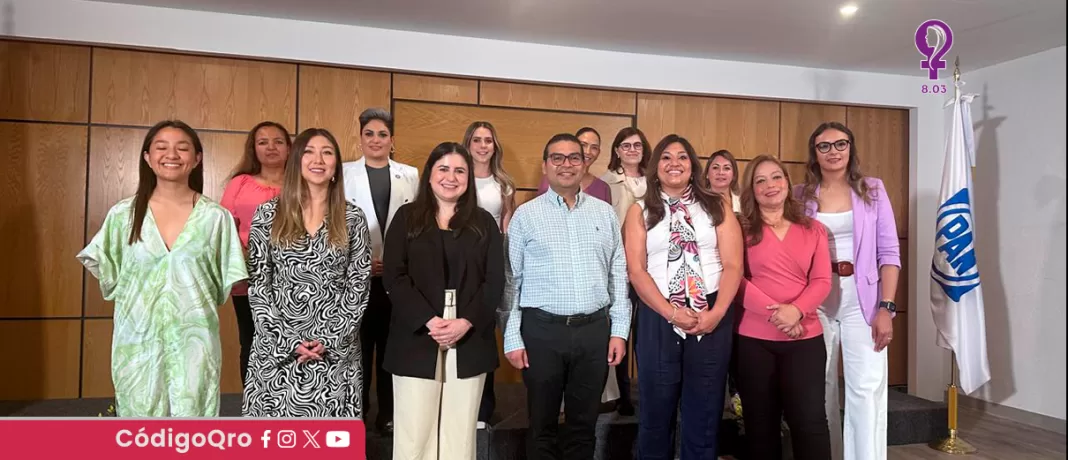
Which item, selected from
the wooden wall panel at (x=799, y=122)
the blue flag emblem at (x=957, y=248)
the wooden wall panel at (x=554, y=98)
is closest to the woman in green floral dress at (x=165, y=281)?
the wooden wall panel at (x=554, y=98)

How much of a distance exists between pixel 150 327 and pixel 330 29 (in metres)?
2.60

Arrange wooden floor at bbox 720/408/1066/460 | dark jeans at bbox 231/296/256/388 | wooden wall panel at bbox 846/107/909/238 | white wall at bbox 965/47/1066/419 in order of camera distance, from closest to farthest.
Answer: dark jeans at bbox 231/296/256/388, wooden floor at bbox 720/408/1066/460, white wall at bbox 965/47/1066/419, wooden wall panel at bbox 846/107/909/238

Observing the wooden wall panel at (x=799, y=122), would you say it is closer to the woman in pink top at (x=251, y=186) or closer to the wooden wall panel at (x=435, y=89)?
the wooden wall panel at (x=435, y=89)

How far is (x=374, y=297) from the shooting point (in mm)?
3094

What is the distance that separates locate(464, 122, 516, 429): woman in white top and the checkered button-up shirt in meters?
0.61

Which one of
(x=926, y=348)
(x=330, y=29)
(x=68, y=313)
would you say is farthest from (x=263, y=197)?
(x=926, y=348)

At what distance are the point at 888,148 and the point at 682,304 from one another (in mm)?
3860

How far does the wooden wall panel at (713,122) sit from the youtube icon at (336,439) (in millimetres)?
4053

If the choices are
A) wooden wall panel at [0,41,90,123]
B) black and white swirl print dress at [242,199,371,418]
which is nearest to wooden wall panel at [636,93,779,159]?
black and white swirl print dress at [242,199,371,418]

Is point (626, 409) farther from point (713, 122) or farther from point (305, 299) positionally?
point (713, 122)

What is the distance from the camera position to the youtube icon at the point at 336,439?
1210mm

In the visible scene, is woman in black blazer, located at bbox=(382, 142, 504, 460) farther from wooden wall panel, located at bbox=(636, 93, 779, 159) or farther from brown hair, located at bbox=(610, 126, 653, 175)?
→ wooden wall panel, located at bbox=(636, 93, 779, 159)

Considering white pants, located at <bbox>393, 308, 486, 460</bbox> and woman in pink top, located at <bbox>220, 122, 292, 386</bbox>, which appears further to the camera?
woman in pink top, located at <bbox>220, 122, 292, 386</bbox>

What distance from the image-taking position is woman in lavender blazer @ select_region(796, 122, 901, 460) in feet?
9.64
